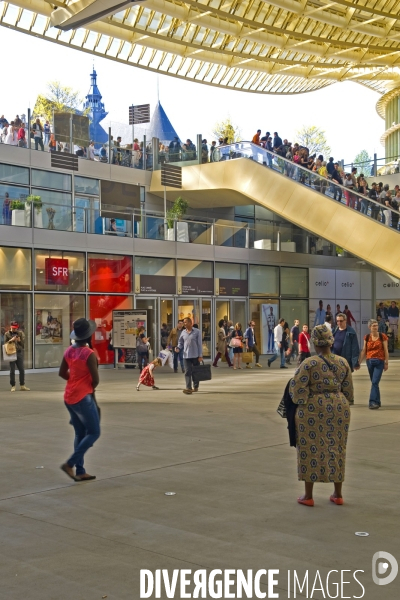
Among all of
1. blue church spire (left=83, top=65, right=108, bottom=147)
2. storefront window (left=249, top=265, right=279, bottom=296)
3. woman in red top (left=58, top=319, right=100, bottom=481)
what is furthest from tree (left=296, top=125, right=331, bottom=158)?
woman in red top (left=58, top=319, right=100, bottom=481)

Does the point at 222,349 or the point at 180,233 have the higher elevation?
the point at 180,233

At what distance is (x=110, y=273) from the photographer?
2761 centimetres

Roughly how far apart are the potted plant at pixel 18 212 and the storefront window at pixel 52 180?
188 inches

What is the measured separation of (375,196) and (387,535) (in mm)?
25445

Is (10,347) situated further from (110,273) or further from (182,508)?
(182,508)

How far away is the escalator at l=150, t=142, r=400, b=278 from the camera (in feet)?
92.9

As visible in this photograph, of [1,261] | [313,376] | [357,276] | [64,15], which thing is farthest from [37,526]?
[357,276]

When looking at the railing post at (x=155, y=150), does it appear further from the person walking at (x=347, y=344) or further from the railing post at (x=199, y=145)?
the person walking at (x=347, y=344)

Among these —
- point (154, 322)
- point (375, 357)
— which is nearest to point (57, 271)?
point (154, 322)

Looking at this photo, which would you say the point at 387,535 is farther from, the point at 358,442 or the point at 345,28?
the point at 345,28

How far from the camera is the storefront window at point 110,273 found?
88.8ft

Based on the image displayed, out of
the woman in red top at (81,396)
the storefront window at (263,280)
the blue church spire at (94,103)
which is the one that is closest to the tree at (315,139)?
the blue church spire at (94,103)

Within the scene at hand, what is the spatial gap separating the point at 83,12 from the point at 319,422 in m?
20.9

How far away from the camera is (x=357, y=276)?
39.1 meters
